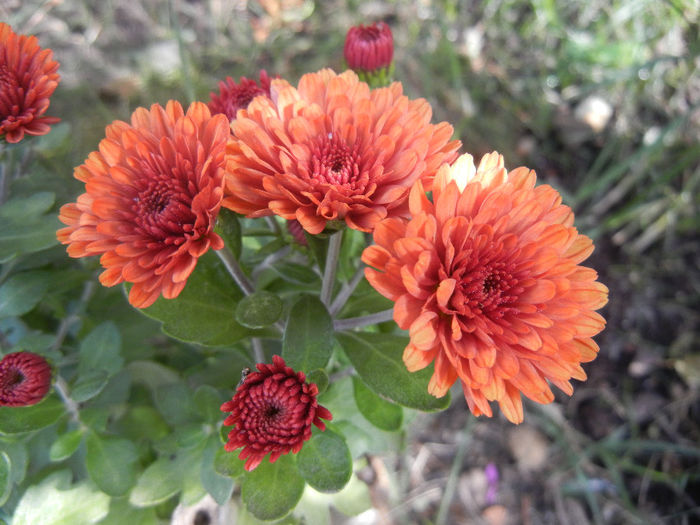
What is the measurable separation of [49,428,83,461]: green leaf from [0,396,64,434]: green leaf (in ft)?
0.22

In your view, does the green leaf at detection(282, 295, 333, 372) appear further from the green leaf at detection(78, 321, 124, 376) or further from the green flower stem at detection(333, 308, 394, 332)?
the green leaf at detection(78, 321, 124, 376)

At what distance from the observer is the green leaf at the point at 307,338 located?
1215mm

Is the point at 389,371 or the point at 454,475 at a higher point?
the point at 389,371

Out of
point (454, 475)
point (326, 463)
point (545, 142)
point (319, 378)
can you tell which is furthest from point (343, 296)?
point (545, 142)

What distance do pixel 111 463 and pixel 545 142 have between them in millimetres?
2827

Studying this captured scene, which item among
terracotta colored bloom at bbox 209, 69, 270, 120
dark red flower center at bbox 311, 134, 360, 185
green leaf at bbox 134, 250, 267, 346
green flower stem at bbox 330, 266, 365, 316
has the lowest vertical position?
A: green leaf at bbox 134, 250, 267, 346

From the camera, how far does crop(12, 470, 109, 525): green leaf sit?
145cm

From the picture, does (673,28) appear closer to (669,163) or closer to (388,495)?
(669,163)

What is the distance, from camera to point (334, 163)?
1108 millimetres

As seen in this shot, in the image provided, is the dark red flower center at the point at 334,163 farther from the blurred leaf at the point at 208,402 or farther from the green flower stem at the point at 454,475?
the green flower stem at the point at 454,475

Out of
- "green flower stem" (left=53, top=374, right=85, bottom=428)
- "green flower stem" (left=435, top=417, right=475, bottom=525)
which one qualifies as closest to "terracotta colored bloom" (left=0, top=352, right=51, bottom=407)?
"green flower stem" (left=53, top=374, right=85, bottom=428)

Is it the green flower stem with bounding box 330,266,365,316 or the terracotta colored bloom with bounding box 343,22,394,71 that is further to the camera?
the terracotta colored bloom with bounding box 343,22,394,71

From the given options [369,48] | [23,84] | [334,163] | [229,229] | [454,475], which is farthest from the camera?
[454,475]

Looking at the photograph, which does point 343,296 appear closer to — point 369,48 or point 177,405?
point 177,405
